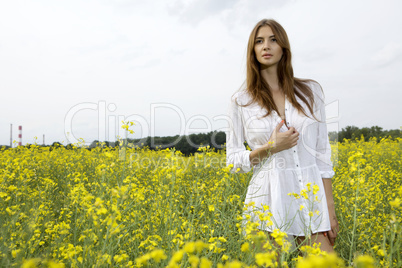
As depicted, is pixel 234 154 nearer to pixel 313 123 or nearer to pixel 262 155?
pixel 262 155

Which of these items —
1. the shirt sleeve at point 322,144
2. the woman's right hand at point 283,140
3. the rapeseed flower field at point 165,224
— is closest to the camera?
the rapeseed flower field at point 165,224

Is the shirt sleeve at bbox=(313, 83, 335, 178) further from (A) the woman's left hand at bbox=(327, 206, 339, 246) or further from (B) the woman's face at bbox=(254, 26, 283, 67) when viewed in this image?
(B) the woman's face at bbox=(254, 26, 283, 67)

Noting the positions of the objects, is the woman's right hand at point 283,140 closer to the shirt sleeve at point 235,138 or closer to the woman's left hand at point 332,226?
the shirt sleeve at point 235,138

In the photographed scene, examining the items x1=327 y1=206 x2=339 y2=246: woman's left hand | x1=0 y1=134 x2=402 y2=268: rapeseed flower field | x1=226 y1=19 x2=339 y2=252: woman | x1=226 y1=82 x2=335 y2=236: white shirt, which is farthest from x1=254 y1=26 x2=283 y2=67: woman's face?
x1=327 y1=206 x2=339 y2=246: woman's left hand

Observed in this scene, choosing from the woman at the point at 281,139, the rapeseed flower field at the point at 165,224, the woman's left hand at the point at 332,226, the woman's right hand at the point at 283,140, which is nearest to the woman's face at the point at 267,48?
the woman at the point at 281,139

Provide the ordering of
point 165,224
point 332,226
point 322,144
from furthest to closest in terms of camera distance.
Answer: point 322,144 → point 332,226 → point 165,224

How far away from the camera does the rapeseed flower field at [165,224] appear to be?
1125mm

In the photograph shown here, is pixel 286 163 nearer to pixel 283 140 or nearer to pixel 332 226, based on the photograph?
pixel 283 140

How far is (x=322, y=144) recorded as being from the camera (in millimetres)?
1903

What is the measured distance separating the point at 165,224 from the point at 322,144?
3.39 ft

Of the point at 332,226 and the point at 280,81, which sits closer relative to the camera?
the point at 332,226

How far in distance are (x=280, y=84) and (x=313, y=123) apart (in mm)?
338

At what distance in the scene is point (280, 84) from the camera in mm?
2061

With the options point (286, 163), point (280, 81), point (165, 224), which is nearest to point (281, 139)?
point (286, 163)
